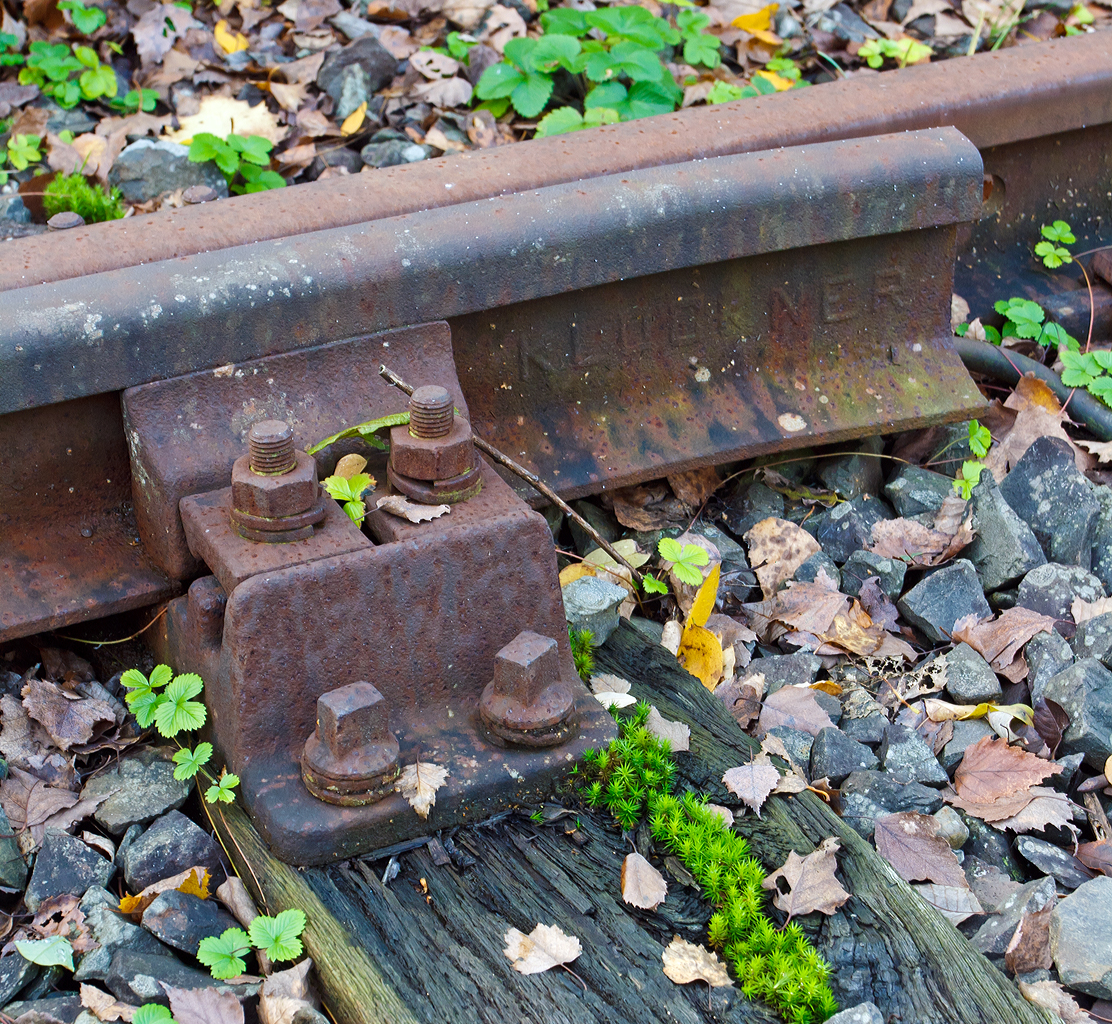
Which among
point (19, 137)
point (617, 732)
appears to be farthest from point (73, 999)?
point (19, 137)

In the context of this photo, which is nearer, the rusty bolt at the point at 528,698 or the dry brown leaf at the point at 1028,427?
the rusty bolt at the point at 528,698

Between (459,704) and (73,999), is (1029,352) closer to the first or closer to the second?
(459,704)

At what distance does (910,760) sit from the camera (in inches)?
98.3

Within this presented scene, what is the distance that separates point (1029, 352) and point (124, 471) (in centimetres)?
281

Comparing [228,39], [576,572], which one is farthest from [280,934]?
[228,39]

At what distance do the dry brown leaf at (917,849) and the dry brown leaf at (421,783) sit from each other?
78cm

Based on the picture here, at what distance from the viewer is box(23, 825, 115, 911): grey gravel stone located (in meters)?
2.15

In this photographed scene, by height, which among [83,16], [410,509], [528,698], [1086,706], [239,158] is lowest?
[1086,706]

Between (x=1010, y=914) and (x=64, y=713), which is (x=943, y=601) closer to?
(x=1010, y=914)

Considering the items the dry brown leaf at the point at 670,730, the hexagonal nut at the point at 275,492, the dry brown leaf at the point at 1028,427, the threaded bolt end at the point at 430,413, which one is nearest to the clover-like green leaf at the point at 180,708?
the hexagonal nut at the point at 275,492

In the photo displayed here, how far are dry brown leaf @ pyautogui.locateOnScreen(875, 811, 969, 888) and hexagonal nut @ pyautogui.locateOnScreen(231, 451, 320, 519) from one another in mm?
1187

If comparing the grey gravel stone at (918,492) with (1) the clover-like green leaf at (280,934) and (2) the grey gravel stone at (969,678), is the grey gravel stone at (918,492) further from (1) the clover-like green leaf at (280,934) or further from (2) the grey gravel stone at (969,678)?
(1) the clover-like green leaf at (280,934)

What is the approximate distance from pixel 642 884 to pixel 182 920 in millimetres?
753

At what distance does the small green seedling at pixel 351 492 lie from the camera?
2.35 meters
